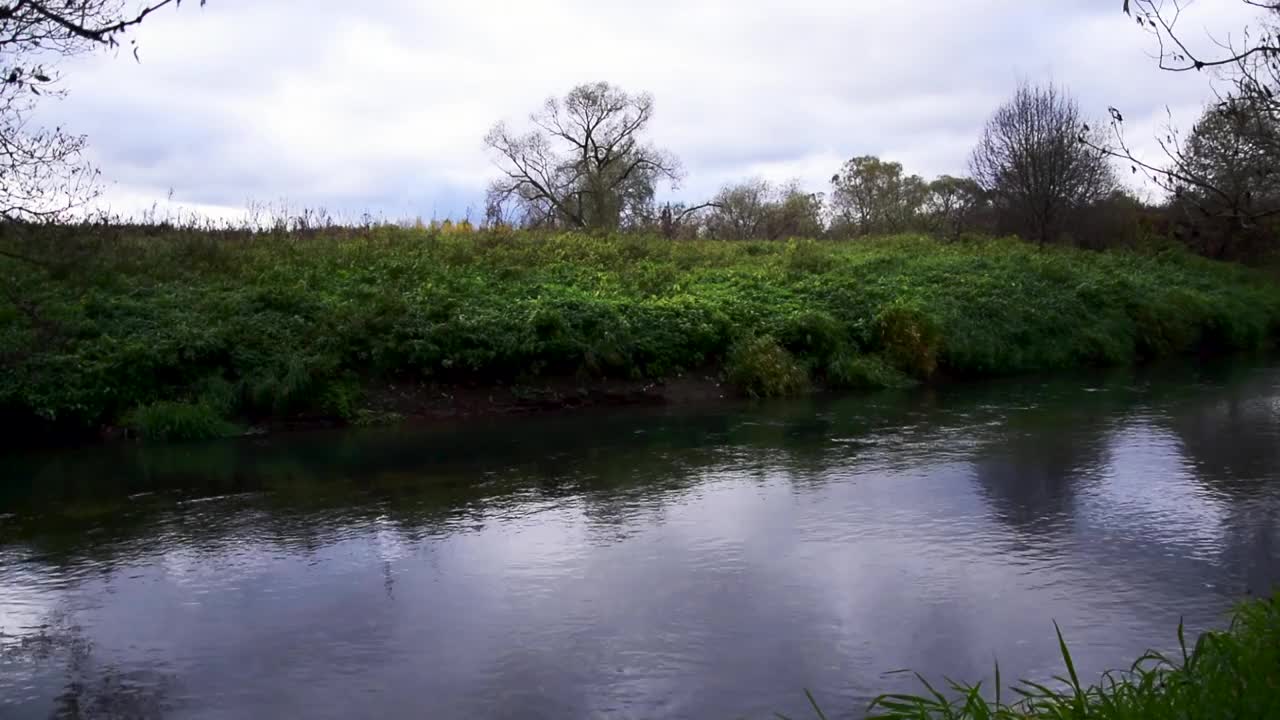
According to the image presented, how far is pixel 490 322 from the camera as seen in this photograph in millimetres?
17688

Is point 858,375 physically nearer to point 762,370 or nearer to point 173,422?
point 762,370

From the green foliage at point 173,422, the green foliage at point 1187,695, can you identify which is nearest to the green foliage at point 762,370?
the green foliage at point 173,422

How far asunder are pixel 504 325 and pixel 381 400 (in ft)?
7.99

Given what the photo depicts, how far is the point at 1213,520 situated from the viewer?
8.59 m

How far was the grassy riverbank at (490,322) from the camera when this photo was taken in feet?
51.3

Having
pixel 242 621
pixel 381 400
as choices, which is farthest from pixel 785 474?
pixel 381 400

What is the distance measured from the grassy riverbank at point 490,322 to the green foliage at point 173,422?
39 millimetres

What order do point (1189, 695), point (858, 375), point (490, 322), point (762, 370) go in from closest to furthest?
1. point (1189, 695)
2. point (490, 322)
3. point (762, 370)
4. point (858, 375)

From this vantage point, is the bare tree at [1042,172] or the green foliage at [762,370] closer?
the green foliage at [762,370]

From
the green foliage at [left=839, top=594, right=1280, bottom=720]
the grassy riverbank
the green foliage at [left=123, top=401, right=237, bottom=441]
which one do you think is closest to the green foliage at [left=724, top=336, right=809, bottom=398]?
the grassy riverbank

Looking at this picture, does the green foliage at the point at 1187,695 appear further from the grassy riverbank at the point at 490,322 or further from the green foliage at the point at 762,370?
the green foliage at the point at 762,370

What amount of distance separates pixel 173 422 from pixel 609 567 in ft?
31.9

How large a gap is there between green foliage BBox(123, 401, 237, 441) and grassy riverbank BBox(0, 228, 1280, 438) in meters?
0.04

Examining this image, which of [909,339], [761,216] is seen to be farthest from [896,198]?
[909,339]
